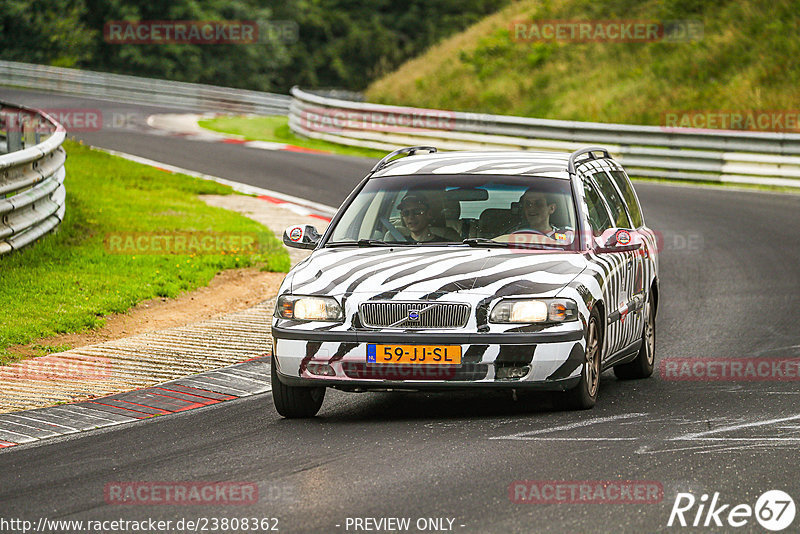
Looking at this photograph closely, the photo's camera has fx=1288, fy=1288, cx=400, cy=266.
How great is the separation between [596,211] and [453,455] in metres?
2.90

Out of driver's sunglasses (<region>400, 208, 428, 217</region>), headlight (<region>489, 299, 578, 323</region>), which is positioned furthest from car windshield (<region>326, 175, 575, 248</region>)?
headlight (<region>489, 299, 578, 323</region>)

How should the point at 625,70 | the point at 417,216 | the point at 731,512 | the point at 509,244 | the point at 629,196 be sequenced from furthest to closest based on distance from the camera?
the point at 625,70
the point at 629,196
the point at 417,216
the point at 509,244
the point at 731,512

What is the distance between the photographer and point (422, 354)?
7.71 m

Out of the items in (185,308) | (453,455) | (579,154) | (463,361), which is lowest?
(185,308)

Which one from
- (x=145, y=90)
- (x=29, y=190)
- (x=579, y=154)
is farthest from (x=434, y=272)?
(x=145, y=90)

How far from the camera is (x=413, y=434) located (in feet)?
25.0

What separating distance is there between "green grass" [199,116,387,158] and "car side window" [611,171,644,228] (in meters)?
18.8

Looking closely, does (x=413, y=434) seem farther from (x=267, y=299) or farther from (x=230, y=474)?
(x=267, y=299)

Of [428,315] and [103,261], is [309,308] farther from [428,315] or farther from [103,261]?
[103,261]

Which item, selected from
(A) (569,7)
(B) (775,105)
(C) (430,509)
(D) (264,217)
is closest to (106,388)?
(C) (430,509)

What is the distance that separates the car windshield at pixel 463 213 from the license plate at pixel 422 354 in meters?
1.18

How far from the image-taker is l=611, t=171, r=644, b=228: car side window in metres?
10.4

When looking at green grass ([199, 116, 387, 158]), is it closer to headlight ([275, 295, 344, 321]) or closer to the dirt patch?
the dirt patch

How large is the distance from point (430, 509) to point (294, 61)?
6324 centimetres
